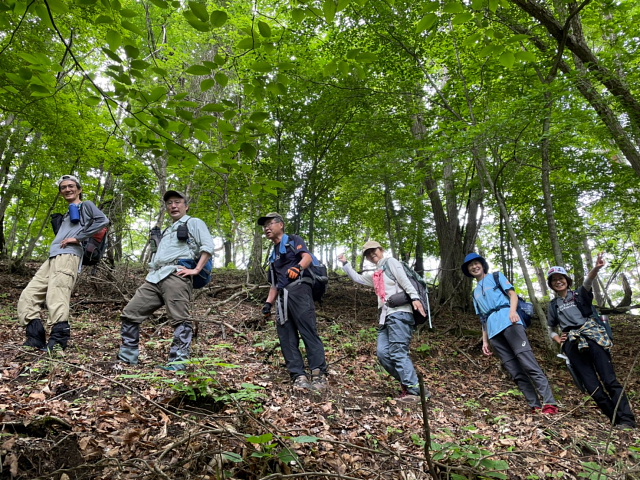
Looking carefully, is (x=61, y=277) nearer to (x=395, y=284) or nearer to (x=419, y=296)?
(x=395, y=284)

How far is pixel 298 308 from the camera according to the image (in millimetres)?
4617

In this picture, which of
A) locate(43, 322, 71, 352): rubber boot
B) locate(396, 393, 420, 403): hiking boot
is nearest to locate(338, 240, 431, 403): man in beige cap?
locate(396, 393, 420, 403): hiking boot

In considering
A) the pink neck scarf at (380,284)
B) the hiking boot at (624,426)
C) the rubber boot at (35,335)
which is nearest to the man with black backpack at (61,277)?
the rubber boot at (35,335)

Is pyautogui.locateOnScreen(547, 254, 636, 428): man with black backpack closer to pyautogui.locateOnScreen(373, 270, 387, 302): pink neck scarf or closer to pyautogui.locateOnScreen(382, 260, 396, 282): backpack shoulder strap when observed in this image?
pyautogui.locateOnScreen(382, 260, 396, 282): backpack shoulder strap

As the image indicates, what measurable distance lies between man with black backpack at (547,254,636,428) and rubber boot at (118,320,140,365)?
543cm

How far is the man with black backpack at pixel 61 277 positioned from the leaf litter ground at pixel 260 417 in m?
0.27

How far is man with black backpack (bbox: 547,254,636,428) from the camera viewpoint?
181 inches

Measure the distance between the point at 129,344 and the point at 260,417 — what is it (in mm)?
2135

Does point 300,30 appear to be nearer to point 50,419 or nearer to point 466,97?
point 466,97

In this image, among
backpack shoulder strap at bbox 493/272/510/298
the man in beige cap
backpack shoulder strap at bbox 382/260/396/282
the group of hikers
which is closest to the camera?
the group of hikers

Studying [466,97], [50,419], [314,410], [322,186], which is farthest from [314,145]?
[50,419]

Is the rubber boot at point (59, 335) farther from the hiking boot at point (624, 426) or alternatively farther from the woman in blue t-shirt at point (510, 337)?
the hiking boot at point (624, 426)

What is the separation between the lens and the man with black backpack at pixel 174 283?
4223mm

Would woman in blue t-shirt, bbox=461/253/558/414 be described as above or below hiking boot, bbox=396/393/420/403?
above
